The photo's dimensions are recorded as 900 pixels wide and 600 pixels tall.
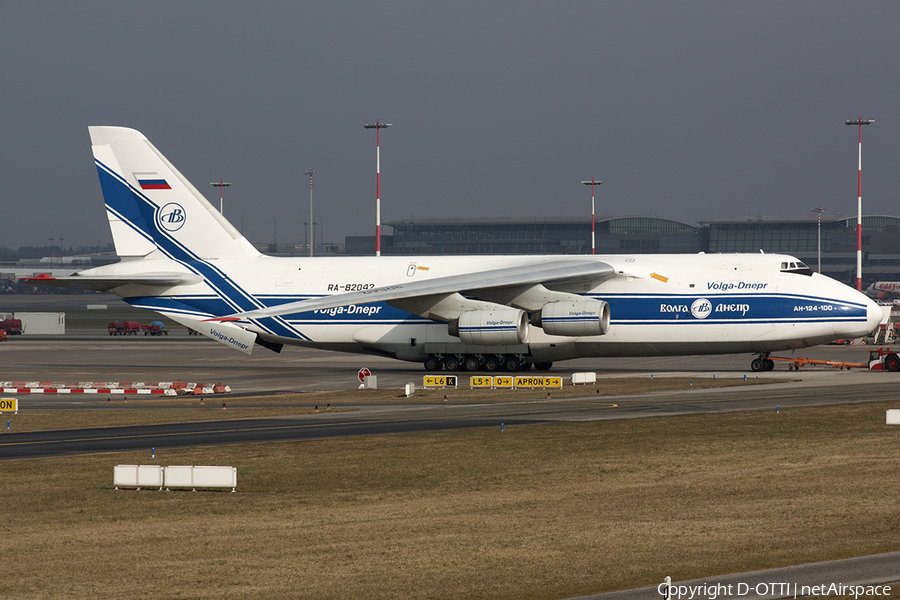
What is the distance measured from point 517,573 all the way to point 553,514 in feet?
11.2

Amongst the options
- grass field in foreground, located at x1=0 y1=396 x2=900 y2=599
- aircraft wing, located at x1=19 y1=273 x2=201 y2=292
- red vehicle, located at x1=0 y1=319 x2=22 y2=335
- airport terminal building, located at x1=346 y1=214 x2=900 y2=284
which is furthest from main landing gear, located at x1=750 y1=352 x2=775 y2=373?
airport terminal building, located at x1=346 y1=214 x2=900 y2=284

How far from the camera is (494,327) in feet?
124

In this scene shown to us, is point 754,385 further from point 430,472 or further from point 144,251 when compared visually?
point 144,251

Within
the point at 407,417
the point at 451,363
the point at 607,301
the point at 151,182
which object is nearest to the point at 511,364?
the point at 451,363

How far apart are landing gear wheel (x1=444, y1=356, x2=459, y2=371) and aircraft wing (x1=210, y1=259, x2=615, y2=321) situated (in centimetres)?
340

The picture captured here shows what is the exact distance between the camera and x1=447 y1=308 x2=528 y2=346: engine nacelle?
3775 cm

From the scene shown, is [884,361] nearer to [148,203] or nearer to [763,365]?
[763,365]

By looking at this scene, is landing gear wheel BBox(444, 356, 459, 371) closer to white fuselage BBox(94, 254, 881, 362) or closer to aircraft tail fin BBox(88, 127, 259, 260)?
white fuselage BBox(94, 254, 881, 362)

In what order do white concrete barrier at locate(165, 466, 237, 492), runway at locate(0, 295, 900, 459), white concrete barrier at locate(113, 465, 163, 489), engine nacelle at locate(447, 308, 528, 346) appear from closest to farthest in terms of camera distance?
white concrete barrier at locate(165, 466, 237, 492) < white concrete barrier at locate(113, 465, 163, 489) < runway at locate(0, 295, 900, 459) < engine nacelle at locate(447, 308, 528, 346)

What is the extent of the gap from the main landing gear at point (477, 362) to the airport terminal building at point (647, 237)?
116483mm

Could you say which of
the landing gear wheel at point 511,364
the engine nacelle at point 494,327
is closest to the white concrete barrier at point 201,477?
the engine nacelle at point 494,327

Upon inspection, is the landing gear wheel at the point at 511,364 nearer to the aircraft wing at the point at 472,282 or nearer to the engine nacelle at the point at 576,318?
the engine nacelle at the point at 576,318

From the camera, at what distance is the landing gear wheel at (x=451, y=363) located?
4112 cm

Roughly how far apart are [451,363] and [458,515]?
1054 inches
